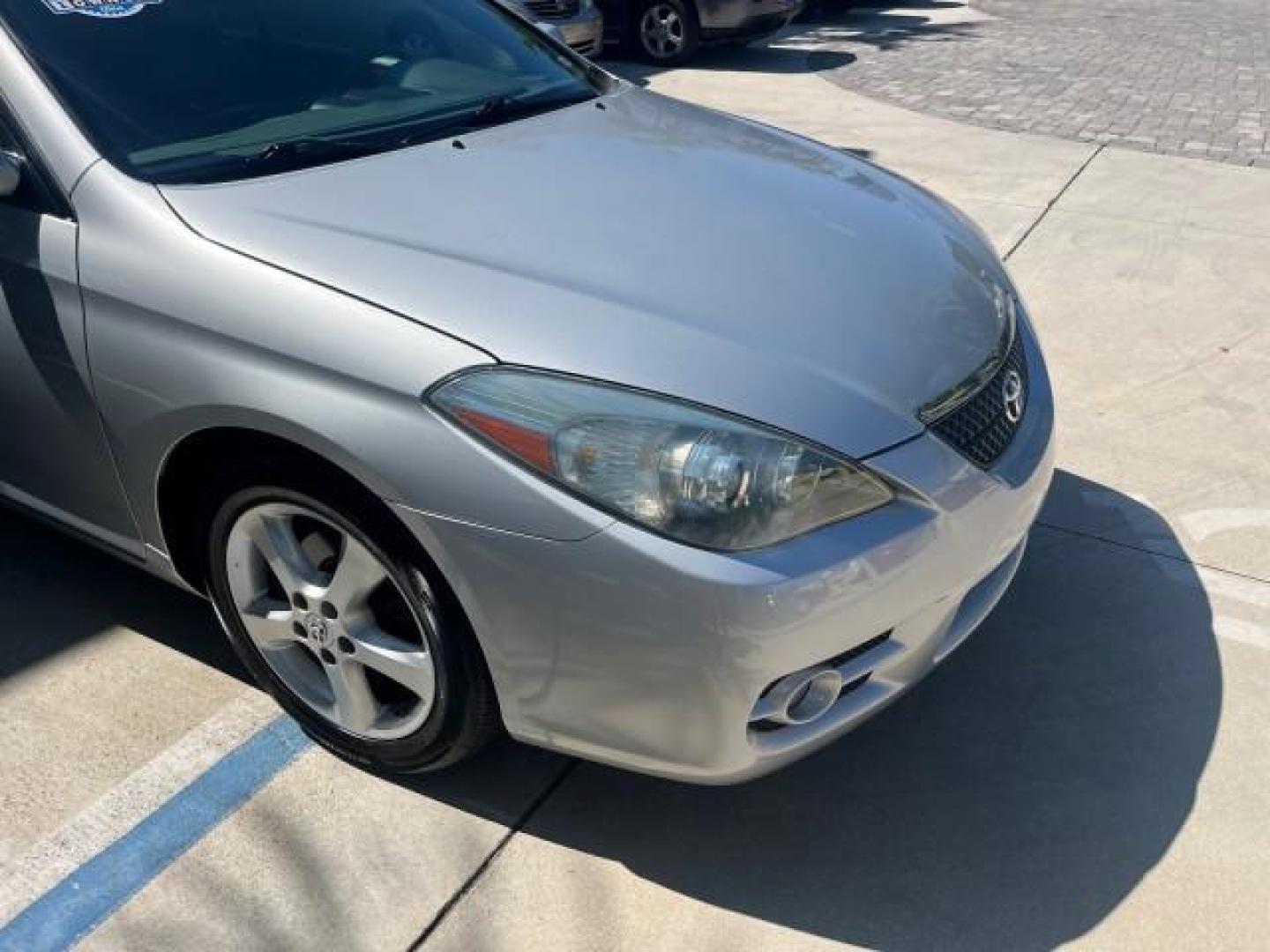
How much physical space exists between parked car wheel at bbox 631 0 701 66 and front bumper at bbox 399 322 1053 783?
9150mm

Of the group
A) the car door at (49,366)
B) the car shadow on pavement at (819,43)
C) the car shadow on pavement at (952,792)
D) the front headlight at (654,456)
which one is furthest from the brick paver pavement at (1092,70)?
the car door at (49,366)

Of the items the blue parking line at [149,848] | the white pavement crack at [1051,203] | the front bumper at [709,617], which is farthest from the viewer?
the white pavement crack at [1051,203]

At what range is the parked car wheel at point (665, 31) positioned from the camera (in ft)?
35.1

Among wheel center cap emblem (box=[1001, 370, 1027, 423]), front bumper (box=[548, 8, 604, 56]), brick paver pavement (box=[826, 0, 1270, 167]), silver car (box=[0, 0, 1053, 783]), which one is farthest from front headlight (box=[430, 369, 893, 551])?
front bumper (box=[548, 8, 604, 56])

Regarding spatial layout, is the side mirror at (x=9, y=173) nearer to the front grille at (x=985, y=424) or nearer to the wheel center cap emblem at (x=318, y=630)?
the wheel center cap emblem at (x=318, y=630)

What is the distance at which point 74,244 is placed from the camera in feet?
8.17

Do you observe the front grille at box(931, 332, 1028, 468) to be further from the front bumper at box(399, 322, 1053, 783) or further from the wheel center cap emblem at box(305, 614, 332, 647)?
the wheel center cap emblem at box(305, 614, 332, 647)

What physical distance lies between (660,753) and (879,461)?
25.1 inches

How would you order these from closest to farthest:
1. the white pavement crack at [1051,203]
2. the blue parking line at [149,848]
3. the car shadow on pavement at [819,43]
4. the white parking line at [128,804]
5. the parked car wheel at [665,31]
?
the blue parking line at [149,848] < the white parking line at [128,804] < the white pavement crack at [1051,203] < the parked car wheel at [665,31] < the car shadow on pavement at [819,43]

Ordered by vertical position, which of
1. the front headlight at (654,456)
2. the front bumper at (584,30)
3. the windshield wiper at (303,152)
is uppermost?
the windshield wiper at (303,152)

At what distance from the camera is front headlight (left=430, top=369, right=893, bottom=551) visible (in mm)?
2084

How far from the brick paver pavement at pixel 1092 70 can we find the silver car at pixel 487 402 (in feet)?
19.7

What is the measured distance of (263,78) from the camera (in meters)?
2.94

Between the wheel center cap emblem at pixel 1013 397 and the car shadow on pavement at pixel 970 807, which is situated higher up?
the wheel center cap emblem at pixel 1013 397
